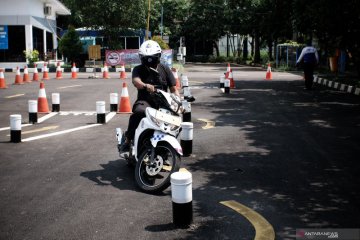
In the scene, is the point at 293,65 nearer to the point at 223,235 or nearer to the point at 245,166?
the point at 245,166

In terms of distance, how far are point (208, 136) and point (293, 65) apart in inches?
1050

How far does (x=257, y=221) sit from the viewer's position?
4.74 meters

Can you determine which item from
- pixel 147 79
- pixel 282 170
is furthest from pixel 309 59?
pixel 147 79

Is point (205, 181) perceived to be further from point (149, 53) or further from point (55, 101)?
point (55, 101)

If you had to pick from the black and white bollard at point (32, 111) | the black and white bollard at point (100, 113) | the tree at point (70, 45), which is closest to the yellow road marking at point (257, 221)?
the black and white bollard at point (100, 113)

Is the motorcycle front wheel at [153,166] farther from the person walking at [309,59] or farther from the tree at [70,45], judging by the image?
the tree at [70,45]

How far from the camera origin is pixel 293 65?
1358 inches

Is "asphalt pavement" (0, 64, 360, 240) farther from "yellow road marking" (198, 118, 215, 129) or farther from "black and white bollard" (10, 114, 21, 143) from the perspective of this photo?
"black and white bollard" (10, 114, 21, 143)

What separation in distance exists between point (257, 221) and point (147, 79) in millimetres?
2643

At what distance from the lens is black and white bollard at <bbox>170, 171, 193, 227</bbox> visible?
4.58 metres

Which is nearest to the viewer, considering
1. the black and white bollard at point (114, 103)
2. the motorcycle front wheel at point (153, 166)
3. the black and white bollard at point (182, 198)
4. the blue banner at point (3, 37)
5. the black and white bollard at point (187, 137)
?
the black and white bollard at point (182, 198)

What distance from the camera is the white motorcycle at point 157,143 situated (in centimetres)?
573

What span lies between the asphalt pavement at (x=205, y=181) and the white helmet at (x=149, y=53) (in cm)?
157

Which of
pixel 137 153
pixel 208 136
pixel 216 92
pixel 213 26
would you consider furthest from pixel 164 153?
pixel 213 26
